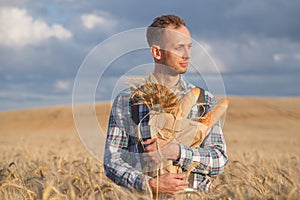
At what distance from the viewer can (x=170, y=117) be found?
2727 mm

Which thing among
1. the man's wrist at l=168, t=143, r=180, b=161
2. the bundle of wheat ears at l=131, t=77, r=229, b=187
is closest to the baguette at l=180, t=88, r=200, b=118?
the bundle of wheat ears at l=131, t=77, r=229, b=187

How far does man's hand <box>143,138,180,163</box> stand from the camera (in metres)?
2.76

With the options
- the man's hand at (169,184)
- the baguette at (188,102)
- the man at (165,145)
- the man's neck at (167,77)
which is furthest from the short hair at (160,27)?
the man's hand at (169,184)

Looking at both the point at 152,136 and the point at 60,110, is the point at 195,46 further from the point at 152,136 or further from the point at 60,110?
the point at 60,110

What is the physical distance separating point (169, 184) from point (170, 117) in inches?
15.9

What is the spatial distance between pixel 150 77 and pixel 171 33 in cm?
33

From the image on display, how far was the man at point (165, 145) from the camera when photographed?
2.86 metres

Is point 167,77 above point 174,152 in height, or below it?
above

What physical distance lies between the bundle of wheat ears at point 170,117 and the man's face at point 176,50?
0.22 metres

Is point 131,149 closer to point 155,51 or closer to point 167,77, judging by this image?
point 167,77

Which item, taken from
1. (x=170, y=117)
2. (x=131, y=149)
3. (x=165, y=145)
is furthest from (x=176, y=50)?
(x=131, y=149)

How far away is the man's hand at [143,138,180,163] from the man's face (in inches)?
20.6

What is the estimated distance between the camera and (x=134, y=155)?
3.19 m

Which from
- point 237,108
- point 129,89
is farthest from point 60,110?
point 129,89
